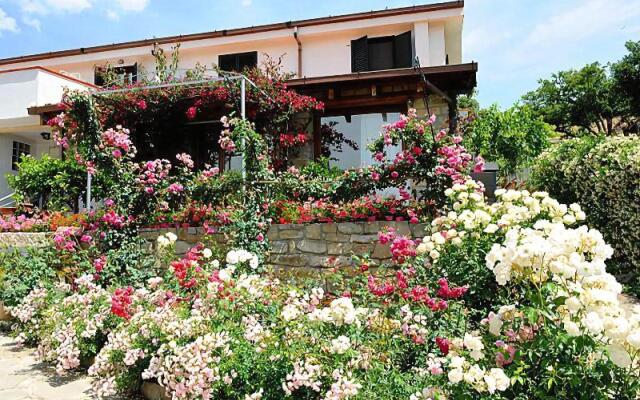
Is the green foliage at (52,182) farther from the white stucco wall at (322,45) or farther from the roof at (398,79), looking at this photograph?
→ the roof at (398,79)

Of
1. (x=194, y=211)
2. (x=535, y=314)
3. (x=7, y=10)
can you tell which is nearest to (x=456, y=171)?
(x=194, y=211)

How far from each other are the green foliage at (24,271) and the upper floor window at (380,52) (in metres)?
9.11

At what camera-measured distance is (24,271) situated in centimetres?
630

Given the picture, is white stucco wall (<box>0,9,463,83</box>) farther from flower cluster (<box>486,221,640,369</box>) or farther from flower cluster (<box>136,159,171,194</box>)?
flower cluster (<box>486,221,640,369</box>)

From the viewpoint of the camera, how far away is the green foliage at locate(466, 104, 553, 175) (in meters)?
12.8

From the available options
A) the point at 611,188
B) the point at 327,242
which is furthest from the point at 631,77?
the point at 327,242

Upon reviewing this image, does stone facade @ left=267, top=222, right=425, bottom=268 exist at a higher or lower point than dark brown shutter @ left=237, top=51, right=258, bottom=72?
lower

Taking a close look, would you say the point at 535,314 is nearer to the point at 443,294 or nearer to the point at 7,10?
the point at 443,294

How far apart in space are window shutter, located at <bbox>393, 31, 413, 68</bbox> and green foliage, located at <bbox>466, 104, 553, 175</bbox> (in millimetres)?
2476

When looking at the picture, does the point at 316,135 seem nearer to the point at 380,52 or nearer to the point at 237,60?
the point at 380,52

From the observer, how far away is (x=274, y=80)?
1020 centimetres

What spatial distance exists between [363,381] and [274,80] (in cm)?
833

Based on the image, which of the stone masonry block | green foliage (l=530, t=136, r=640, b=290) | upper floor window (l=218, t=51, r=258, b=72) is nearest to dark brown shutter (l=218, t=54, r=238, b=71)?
upper floor window (l=218, t=51, r=258, b=72)

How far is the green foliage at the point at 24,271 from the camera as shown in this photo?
599 centimetres
